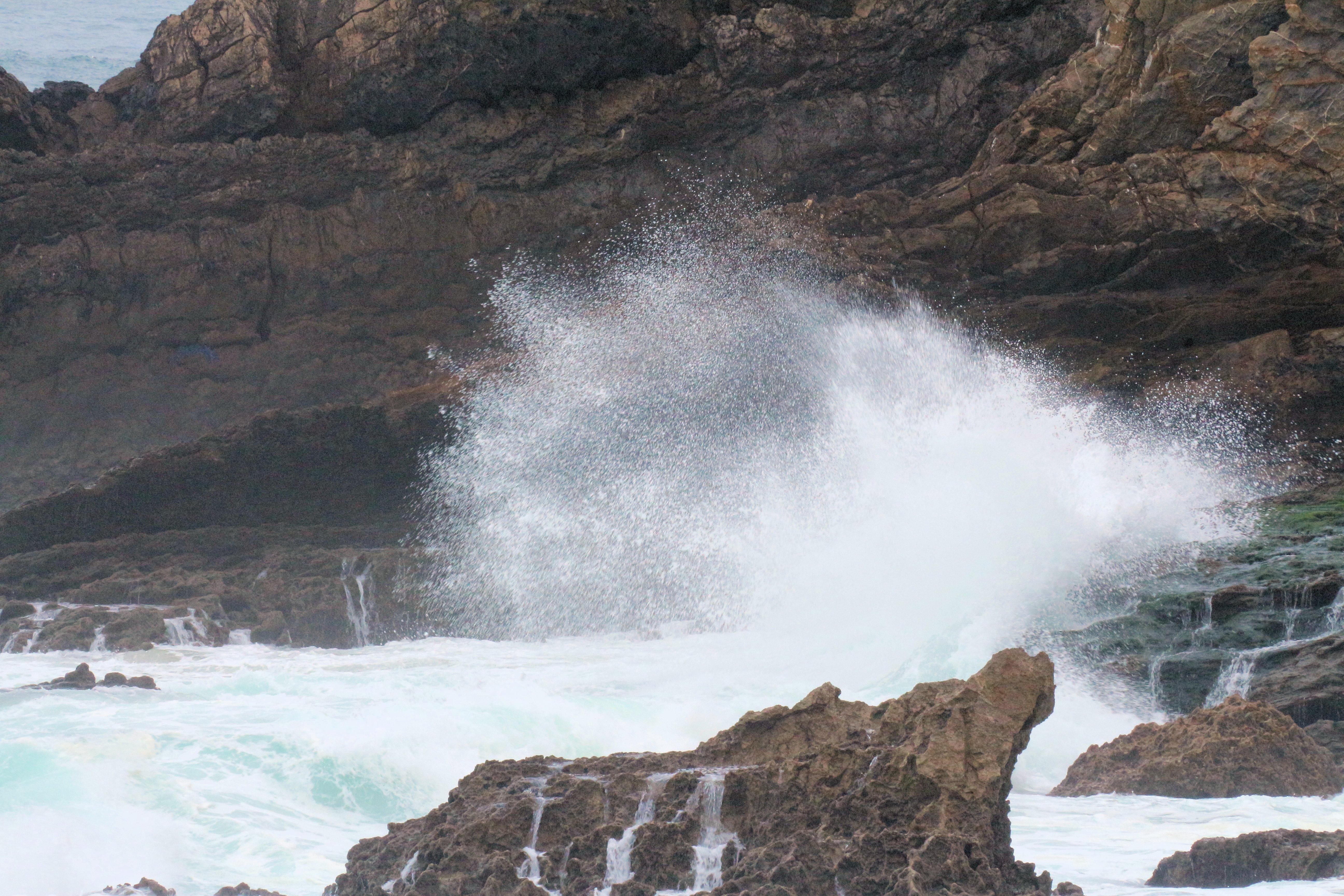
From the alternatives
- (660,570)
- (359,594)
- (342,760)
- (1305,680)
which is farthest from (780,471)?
(342,760)

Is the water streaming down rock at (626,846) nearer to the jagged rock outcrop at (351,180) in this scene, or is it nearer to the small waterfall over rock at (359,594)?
the small waterfall over rock at (359,594)

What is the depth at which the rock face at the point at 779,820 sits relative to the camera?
5254 mm

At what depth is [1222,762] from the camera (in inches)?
313

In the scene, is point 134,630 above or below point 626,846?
above

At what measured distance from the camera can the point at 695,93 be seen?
2295 centimetres

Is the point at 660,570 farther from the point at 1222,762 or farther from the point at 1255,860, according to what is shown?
the point at 1255,860

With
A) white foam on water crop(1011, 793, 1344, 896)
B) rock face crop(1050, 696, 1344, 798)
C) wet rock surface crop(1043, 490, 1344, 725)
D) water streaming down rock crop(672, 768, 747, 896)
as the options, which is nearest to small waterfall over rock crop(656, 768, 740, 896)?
water streaming down rock crop(672, 768, 747, 896)

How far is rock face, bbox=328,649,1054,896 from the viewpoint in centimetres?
525

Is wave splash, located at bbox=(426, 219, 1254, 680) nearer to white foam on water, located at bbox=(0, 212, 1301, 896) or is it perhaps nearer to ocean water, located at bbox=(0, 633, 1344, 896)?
white foam on water, located at bbox=(0, 212, 1301, 896)

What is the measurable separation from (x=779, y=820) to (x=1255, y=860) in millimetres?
2465

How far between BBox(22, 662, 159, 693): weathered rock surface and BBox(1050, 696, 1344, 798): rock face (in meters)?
9.29

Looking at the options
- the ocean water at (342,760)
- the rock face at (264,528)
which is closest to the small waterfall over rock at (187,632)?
the rock face at (264,528)

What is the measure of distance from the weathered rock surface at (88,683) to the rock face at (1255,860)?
1013 cm

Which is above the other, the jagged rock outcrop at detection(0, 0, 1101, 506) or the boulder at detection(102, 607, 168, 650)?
the jagged rock outcrop at detection(0, 0, 1101, 506)
